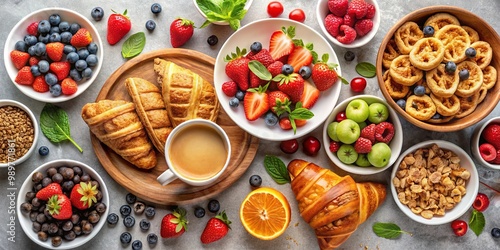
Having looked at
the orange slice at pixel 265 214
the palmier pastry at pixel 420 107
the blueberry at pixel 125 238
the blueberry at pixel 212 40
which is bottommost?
the blueberry at pixel 125 238

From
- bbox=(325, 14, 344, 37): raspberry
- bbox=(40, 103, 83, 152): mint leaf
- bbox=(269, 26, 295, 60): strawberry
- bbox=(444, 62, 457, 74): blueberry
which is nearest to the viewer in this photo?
bbox=(444, 62, 457, 74): blueberry

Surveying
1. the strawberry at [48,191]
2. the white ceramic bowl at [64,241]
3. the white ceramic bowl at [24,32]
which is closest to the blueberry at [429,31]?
the white ceramic bowl at [24,32]

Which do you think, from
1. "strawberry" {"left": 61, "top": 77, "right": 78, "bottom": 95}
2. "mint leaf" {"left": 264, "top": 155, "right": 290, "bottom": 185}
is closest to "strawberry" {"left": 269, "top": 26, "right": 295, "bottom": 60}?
"mint leaf" {"left": 264, "top": 155, "right": 290, "bottom": 185}

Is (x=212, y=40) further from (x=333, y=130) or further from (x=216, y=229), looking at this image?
(x=216, y=229)

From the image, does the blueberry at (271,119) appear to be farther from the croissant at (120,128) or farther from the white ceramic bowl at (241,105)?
the croissant at (120,128)

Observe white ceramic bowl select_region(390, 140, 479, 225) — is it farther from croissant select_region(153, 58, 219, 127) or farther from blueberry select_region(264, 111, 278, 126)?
croissant select_region(153, 58, 219, 127)

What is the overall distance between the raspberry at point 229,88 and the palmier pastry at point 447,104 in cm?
100

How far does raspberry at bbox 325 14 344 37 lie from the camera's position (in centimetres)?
291

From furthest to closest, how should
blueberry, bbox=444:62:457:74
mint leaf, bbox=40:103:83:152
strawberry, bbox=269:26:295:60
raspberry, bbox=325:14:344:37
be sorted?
mint leaf, bbox=40:103:83:152 → raspberry, bbox=325:14:344:37 → strawberry, bbox=269:26:295:60 → blueberry, bbox=444:62:457:74

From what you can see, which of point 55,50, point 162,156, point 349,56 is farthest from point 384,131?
point 55,50

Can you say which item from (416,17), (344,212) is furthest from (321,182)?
(416,17)

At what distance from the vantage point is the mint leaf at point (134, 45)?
3.04 meters

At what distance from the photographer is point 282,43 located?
2.81 metres

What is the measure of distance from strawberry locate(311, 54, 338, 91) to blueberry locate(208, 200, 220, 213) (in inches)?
33.0
